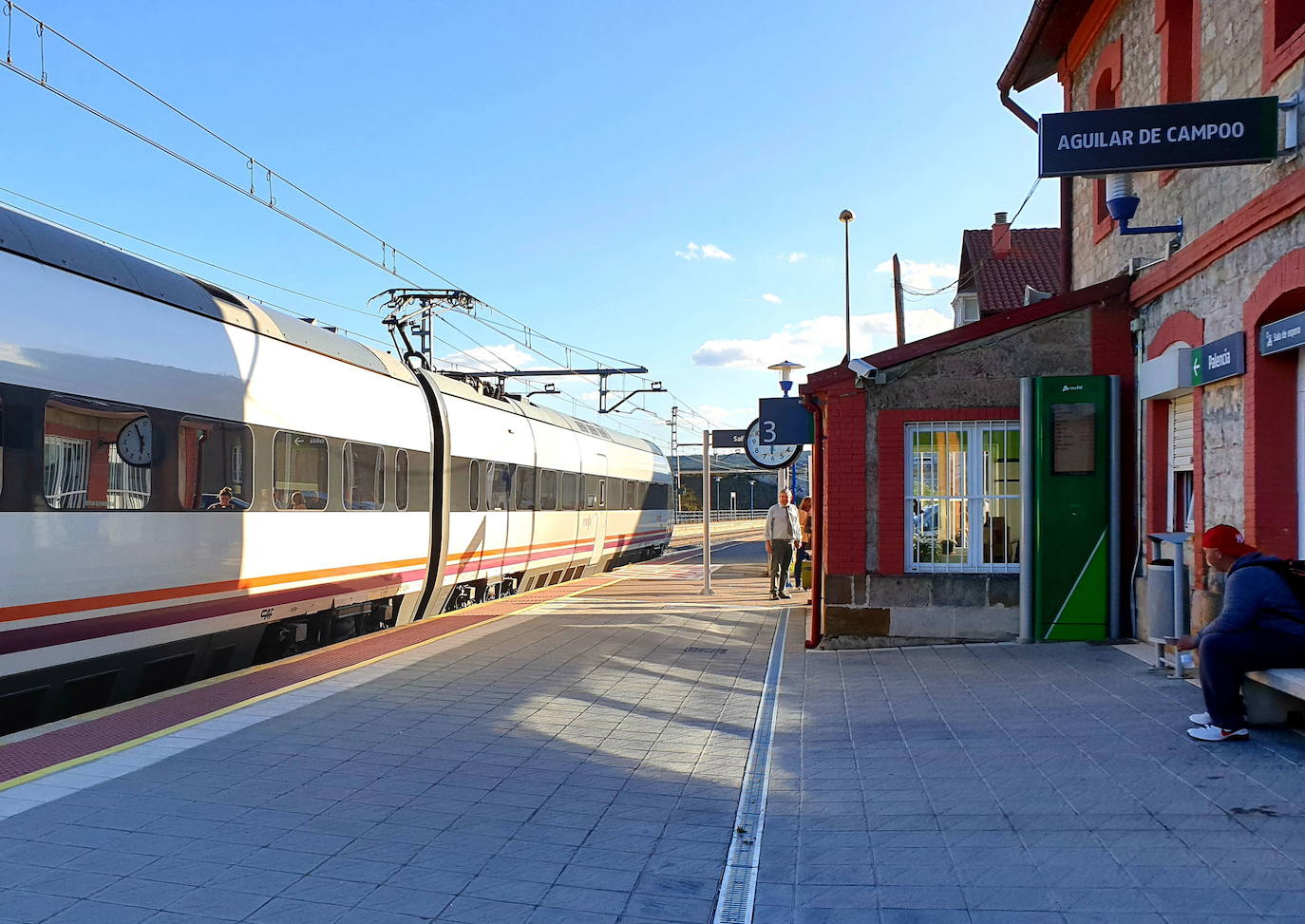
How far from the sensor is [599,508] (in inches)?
932

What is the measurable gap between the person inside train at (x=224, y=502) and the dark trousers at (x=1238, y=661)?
703cm

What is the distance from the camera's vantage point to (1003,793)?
16.9 ft

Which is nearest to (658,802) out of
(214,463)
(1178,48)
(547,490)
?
(214,463)

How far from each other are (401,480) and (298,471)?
8.24ft

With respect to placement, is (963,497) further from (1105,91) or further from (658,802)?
(658,802)

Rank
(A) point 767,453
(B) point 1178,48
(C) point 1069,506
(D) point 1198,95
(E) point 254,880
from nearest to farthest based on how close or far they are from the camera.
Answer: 1. (E) point 254,880
2. (D) point 1198,95
3. (B) point 1178,48
4. (C) point 1069,506
5. (A) point 767,453

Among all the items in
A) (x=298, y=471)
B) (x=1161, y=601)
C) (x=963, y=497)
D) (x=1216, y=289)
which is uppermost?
(x=1216, y=289)

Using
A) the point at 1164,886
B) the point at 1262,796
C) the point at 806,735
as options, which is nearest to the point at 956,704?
the point at 806,735

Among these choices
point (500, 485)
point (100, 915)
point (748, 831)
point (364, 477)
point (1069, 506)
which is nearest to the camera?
point (100, 915)

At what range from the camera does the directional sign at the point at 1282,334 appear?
639 cm

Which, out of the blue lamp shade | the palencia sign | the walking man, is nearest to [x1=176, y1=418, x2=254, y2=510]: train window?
the palencia sign

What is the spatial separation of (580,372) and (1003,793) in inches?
960

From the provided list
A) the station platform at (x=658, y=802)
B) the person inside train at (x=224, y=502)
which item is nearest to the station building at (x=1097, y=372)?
the station platform at (x=658, y=802)

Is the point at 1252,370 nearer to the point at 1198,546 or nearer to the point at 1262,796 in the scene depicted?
the point at 1198,546
